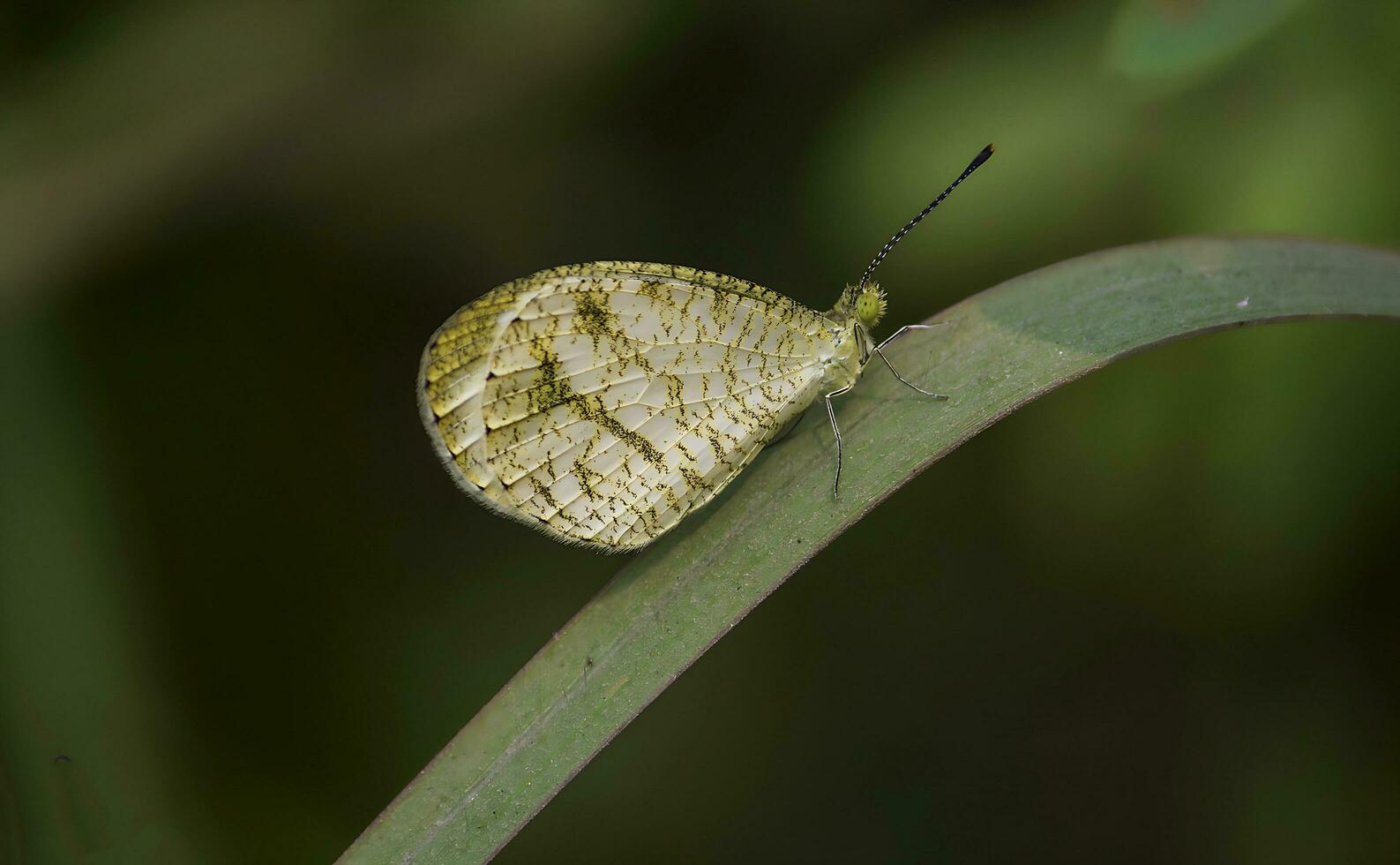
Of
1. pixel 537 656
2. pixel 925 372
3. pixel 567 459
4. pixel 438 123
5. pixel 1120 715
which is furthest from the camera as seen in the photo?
pixel 438 123

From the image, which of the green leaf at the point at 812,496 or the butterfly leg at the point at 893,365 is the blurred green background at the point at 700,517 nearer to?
the butterfly leg at the point at 893,365

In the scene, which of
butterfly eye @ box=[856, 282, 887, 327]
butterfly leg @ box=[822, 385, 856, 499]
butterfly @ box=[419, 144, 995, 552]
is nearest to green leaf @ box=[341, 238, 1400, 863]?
butterfly leg @ box=[822, 385, 856, 499]

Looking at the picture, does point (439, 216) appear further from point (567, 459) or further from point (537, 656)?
point (537, 656)

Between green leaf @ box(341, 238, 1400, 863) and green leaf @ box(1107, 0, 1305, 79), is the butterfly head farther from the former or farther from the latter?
green leaf @ box(1107, 0, 1305, 79)

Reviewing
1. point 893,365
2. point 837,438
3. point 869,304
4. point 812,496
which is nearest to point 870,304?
point 869,304

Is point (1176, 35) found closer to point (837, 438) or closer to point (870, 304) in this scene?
point (870, 304)

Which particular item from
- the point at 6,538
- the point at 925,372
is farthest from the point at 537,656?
the point at 6,538
